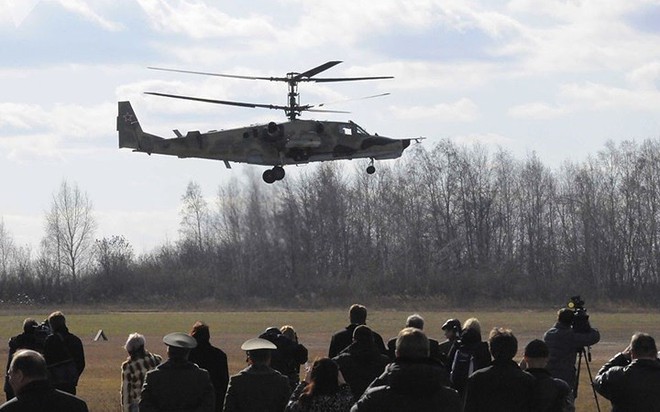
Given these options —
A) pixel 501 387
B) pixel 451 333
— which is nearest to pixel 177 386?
pixel 501 387

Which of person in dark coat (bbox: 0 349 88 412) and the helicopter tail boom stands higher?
the helicopter tail boom

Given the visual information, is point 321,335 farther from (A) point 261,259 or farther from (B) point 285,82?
(A) point 261,259

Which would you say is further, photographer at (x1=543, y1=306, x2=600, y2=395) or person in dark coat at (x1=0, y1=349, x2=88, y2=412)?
photographer at (x1=543, y1=306, x2=600, y2=395)

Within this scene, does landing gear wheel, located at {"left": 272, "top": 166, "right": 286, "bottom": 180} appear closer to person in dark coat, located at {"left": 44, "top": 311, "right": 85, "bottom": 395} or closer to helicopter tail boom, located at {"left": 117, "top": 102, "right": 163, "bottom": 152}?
helicopter tail boom, located at {"left": 117, "top": 102, "right": 163, "bottom": 152}

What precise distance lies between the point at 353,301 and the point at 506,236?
28.4 meters

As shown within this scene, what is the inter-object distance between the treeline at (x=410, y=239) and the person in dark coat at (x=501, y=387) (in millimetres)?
83117

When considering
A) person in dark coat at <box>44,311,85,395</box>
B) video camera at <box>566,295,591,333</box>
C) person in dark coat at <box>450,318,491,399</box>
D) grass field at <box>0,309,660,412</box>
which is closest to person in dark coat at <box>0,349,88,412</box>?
person in dark coat at <box>450,318,491,399</box>

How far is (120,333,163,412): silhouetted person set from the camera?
1264 centimetres

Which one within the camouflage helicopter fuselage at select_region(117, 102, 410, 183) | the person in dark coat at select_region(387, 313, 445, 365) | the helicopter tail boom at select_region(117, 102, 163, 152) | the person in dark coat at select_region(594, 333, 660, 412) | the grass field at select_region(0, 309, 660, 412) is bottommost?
the grass field at select_region(0, 309, 660, 412)

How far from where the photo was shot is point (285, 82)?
34250mm

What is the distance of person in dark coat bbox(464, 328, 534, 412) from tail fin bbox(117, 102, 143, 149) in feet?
94.5

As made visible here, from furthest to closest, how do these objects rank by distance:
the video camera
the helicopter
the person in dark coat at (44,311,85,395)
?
the helicopter
the person in dark coat at (44,311,85,395)
the video camera

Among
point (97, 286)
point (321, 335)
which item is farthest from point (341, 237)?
point (321, 335)

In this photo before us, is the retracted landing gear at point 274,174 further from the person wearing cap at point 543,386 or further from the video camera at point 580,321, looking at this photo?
the person wearing cap at point 543,386
